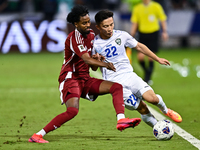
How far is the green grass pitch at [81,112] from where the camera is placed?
5.25m

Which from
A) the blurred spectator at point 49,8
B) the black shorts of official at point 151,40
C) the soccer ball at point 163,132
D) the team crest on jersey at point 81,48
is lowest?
the soccer ball at point 163,132

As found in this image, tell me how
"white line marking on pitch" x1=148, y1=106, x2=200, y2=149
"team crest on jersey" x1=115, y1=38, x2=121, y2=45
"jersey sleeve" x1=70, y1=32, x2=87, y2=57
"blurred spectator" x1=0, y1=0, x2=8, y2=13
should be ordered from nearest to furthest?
1. "white line marking on pitch" x1=148, y1=106, x2=200, y2=149
2. "jersey sleeve" x1=70, y1=32, x2=87, y2=57
3. "team crest on jersey" x1=115, y1=38, x2=121, y2=45
4. "blurred spectator" x1=0, y1=0, x2=8, y2=13

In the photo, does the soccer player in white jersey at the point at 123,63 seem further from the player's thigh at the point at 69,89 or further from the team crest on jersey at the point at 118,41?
the player's thigh at the point at 69,89

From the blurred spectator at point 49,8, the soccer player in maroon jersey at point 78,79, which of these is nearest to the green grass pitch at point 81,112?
the soccer player in maroon jersey at point 78,79

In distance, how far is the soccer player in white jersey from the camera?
18.6 feet

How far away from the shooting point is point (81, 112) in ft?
25.0

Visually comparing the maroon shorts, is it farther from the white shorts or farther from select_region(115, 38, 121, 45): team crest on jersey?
select_region(115, 38, 121, 45): team crest on jersey

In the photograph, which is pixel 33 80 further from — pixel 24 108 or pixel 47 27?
pixel 47 27

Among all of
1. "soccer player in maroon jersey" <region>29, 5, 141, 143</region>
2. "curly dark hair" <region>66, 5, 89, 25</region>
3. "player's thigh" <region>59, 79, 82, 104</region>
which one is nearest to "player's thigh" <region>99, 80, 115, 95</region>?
"soccer player in maroon jersey" <region>29, 5, 141, 143</region>

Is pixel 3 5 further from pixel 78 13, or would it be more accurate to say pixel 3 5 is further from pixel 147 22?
pixel 78 13

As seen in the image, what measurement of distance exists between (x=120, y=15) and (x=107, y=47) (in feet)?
46.7

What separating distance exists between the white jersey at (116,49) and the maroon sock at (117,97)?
408 millimetres

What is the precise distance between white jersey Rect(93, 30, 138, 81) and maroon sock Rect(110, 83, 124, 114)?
0.41m

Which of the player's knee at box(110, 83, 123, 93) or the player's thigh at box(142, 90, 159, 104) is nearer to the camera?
the player's knee at box(110, 83, 123, 93)
